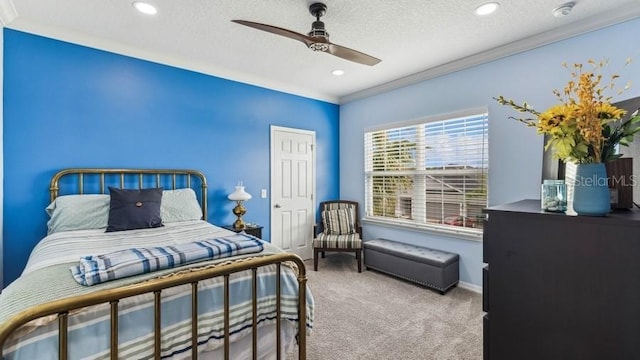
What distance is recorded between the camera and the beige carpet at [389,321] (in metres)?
2.12

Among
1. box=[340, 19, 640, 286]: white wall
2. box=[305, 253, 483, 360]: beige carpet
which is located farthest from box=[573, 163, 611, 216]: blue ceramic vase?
box=[340, 19, 640, 286]: white wall

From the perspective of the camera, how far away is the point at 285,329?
161cm

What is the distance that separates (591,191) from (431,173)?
2667 mm

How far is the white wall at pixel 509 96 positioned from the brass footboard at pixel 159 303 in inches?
102

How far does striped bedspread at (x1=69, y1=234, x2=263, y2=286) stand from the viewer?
1255mm

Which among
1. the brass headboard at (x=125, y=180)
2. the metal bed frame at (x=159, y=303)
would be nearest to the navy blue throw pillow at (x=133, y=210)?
the brass headboard at (x=125, y=180)

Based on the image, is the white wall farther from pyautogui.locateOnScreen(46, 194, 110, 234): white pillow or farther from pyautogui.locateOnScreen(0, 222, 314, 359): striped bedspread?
pyautogui.locateOnScreen(46, 194, 110, 234): white pillow

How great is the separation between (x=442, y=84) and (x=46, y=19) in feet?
13.5

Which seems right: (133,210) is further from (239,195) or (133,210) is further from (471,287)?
(471,287)

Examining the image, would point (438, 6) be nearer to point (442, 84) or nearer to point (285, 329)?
point (442, 84)

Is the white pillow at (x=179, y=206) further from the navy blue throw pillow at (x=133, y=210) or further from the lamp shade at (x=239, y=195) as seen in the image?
the lamp shade at (x=239, y=195)

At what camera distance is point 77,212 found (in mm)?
2490

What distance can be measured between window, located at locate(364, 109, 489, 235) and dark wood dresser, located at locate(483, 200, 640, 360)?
7.48 feet

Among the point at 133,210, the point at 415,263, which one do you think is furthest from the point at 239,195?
the point at 415,263
